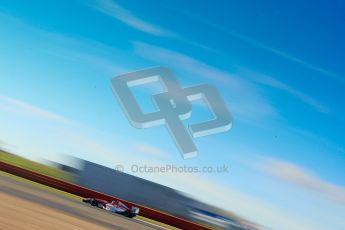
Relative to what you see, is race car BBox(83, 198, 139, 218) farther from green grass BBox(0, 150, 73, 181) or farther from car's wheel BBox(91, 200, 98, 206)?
green grass BBox(0, 150, 73, 181)

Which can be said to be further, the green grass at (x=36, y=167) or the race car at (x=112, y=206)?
the green grass at (x=36, y=167)

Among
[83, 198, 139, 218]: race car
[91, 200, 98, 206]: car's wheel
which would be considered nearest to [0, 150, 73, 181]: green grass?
[83, 198, 139, 218]: race car

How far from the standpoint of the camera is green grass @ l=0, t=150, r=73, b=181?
121 ft

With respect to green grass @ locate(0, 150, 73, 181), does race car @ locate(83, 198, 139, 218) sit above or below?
below

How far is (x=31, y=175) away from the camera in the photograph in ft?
77.3

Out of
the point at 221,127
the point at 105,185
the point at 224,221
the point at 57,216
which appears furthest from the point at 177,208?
the point at 57,216

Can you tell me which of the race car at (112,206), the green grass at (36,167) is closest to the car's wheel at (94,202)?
the race car at (112,206)

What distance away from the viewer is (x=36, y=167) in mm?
42125

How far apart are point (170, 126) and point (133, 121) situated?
1.72 meters

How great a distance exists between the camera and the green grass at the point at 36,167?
36816 mm

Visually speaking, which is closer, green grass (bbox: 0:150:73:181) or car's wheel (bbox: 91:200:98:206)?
car's wheel (bbox: 91:200:98:206)

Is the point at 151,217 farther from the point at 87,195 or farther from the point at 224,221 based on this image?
the point at 224,221

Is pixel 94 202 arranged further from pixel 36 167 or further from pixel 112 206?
pixel 36 167

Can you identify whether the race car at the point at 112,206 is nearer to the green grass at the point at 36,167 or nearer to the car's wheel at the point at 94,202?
the car's wheel at the point at 94,202
